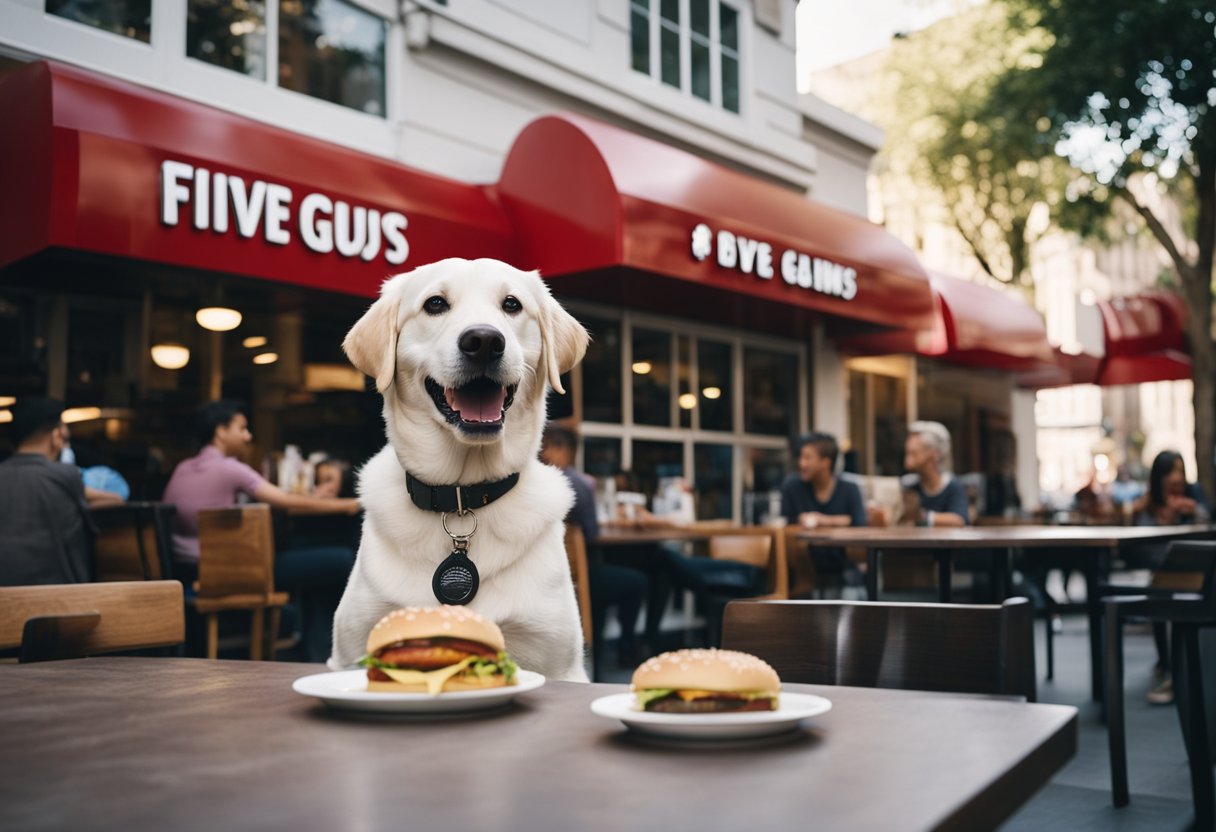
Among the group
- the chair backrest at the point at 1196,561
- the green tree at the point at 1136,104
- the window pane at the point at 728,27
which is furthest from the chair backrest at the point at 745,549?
the green tree at the point at 1136,104

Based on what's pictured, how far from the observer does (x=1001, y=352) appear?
42.7ft

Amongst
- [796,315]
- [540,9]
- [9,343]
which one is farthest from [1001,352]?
[9,343]

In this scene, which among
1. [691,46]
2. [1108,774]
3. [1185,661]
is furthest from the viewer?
[691,46]

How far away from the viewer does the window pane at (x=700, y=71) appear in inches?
436

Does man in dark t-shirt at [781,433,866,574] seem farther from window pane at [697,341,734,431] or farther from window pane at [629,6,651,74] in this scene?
window pane at [629,6,651,74]

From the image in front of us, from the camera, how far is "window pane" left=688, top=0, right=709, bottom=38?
11037mm

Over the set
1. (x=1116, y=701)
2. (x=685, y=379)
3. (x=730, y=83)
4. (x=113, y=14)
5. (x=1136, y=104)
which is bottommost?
(x=1116, y=701)

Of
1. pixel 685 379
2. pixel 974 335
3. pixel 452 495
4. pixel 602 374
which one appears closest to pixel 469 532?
pixel 452 495

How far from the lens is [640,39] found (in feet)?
34.3

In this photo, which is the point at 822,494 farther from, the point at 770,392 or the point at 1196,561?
the point at 770,392

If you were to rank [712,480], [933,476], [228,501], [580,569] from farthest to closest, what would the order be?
[712,480] → [933,476] → [228,501] → [580,569]

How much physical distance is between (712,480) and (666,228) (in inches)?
163

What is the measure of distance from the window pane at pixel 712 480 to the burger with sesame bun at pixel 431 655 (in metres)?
9.96

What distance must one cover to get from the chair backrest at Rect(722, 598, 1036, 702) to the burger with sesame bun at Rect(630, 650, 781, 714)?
2.48ft
